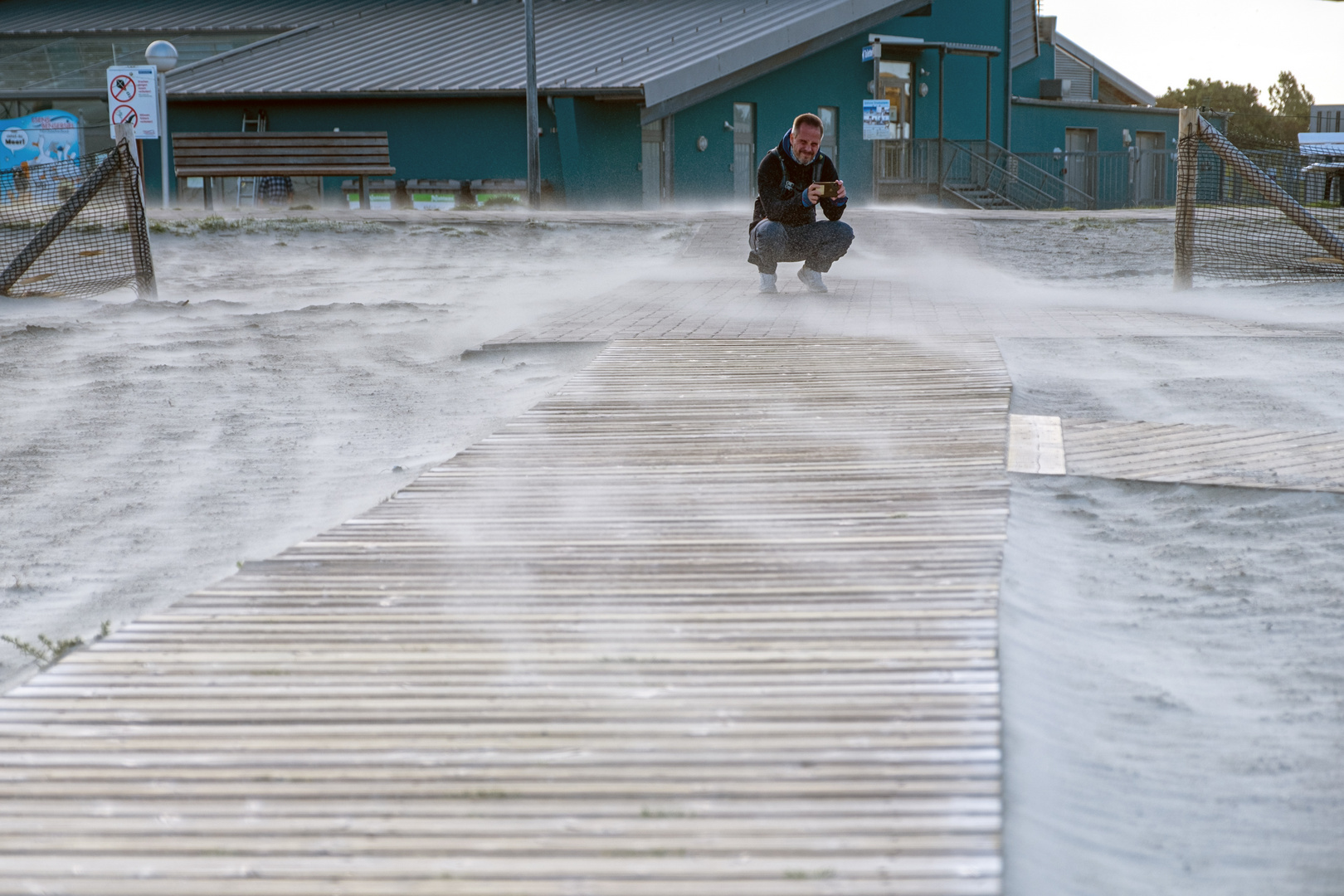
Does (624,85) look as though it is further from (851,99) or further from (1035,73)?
(1035,73)

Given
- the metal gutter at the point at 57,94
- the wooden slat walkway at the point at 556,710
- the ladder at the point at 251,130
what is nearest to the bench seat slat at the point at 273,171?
the ladder at the point at 251,130

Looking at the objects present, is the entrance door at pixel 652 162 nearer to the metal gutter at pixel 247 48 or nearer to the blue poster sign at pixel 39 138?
the metal gutter at pixel 247 48

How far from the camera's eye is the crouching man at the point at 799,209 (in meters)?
9.84

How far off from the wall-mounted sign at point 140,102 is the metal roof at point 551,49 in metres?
5.94

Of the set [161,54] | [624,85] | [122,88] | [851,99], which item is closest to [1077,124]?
[851,99]

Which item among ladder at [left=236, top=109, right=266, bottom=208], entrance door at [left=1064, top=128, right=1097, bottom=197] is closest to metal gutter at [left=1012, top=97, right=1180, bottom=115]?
entrance door at [left=1064, top=128, right=1097, bottom=197]

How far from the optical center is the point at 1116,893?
2.35 meters

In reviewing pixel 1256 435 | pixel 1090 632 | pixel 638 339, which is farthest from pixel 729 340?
pixel 1090 632

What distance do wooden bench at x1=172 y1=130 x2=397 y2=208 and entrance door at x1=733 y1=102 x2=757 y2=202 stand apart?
23.4 feet

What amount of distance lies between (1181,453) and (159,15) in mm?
24839

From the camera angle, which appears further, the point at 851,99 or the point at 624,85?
the point at 851,99

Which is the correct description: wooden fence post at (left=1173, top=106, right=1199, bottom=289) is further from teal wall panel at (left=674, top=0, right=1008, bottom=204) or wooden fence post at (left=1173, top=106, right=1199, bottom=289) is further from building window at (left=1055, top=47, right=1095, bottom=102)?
building window at (left=1055, top=47, right=1095, bottom=102)

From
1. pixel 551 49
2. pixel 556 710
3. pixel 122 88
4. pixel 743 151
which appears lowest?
pixel 556 710

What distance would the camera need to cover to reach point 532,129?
19.6m
